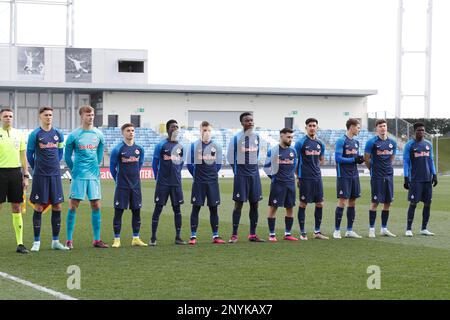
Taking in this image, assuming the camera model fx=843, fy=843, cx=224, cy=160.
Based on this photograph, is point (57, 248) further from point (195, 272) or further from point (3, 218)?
point (3, 218)

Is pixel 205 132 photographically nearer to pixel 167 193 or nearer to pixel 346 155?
pixel 167 193

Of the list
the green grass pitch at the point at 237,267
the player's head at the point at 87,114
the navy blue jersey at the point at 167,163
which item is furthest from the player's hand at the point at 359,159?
the player's head at the point at 87,114

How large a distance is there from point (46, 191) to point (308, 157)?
4331mm

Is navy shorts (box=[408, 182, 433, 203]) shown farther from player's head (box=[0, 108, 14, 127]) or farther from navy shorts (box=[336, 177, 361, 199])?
player's head (box=[0, 108, 14, 127])

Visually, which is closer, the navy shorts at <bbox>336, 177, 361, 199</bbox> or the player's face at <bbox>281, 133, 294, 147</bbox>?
the player's face at <bbox>281, 133, 294, 147</bbox>

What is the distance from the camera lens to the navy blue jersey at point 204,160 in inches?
519

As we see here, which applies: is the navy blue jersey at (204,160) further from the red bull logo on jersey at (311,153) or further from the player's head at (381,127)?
the player's head at (381,127)

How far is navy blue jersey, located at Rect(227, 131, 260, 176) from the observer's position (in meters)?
13.2

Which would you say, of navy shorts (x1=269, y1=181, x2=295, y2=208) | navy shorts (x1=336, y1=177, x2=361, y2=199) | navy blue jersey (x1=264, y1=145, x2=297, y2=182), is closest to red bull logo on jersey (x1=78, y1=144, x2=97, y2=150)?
navy blue jersey (x1=264, y1=145, x2=297, y2=182)

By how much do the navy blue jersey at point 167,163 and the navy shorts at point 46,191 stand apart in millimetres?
1622

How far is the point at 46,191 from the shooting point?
12.2 meters

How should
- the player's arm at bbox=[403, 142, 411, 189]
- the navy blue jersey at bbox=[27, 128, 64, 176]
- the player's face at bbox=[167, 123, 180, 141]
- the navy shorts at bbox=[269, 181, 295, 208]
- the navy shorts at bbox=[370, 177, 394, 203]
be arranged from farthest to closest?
Result: the player's arm at bbox=[403, 142, 411, 189], the navy shorts at bbox=[370, 177, 394, 203], the navy shorts at bbox=[269, 181, 295, 208], the player's face at bbox=[167, 123, 180, 141], the navy blue jersey at bbox=[27, 128, 64, 176]

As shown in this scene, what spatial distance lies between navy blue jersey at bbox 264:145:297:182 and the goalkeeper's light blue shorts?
285cm

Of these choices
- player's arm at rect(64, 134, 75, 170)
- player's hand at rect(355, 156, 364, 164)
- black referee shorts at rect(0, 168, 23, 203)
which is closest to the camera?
black referee shorts at rect(0, 168, 23, 203)
